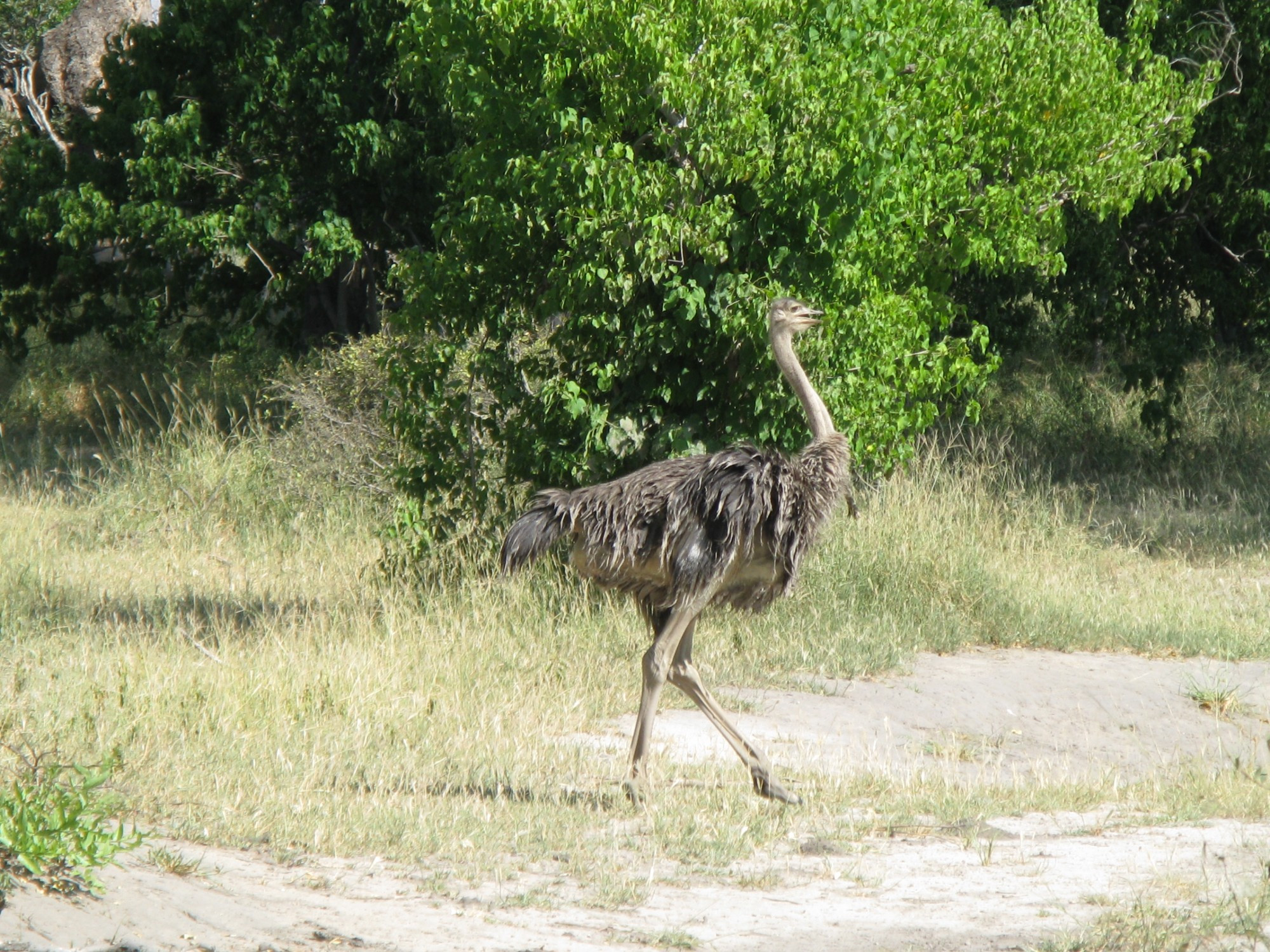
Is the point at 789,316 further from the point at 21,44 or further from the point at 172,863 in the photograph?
the point at 21,44

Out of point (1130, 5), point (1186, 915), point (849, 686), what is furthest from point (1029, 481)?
point (1186, 915)

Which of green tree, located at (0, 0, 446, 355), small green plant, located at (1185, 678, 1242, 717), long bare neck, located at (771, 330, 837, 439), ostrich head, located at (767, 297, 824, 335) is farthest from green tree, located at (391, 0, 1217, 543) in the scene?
green tree, located at (0, 0, 446, 355)

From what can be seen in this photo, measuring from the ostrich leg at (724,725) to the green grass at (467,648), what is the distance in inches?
4.0

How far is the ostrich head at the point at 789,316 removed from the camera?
7.20 meters

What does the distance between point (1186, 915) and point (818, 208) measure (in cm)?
469

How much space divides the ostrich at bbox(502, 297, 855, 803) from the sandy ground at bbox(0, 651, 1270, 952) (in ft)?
2.16

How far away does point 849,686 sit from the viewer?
7.97m

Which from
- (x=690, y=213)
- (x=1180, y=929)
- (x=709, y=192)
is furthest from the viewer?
(x=709, y=192)

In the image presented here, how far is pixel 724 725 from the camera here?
238 inches

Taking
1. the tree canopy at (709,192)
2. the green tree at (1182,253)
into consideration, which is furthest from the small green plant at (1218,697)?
the green tree at (1182,253)

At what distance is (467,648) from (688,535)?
2.24 metres

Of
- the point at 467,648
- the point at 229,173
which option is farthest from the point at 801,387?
the point at 229,173

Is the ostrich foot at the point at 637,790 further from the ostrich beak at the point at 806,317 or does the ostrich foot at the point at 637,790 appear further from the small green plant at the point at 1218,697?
the small green plant at the point at 1218,697

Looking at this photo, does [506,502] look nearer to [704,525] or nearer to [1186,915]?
[704,525]
